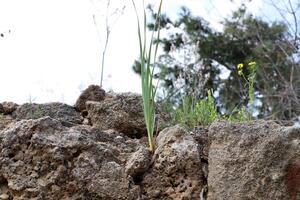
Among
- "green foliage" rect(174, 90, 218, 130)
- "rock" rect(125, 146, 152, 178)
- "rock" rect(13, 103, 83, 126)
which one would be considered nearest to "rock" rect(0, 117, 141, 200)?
"rock" rect(125, 146, 152, 178)

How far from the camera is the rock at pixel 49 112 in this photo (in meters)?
2.68

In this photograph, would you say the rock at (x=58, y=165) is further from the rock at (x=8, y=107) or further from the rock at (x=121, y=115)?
the rock at (x=8, y=107)

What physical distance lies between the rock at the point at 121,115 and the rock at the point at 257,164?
61 cm

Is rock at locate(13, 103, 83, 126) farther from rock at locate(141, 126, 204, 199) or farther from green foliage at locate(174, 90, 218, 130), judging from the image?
rock at locate(141, 126, 204, 199)

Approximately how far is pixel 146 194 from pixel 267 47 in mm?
7816

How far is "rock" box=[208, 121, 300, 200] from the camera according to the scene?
1.93 metres

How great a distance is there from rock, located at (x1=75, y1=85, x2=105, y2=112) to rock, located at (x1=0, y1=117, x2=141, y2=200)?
1.91 ft

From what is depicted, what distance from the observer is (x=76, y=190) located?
211cm

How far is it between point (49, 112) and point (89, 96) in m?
0.22

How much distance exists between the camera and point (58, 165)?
84.3 inches

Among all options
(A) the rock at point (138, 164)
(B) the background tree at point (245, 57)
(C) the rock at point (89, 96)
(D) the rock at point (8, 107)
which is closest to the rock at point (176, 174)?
(A) the rock at point (138, 164)

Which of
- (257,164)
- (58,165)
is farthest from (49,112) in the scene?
(257,164)

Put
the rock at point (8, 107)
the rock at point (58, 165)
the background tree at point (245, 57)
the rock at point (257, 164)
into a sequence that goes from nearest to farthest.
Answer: the rock at point (257, 164)
the rock at point (58, 165)
the rock at point (8, 107)
the background tree at point (245, 57)

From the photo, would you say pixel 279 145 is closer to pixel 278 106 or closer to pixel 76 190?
pixel 76 190
